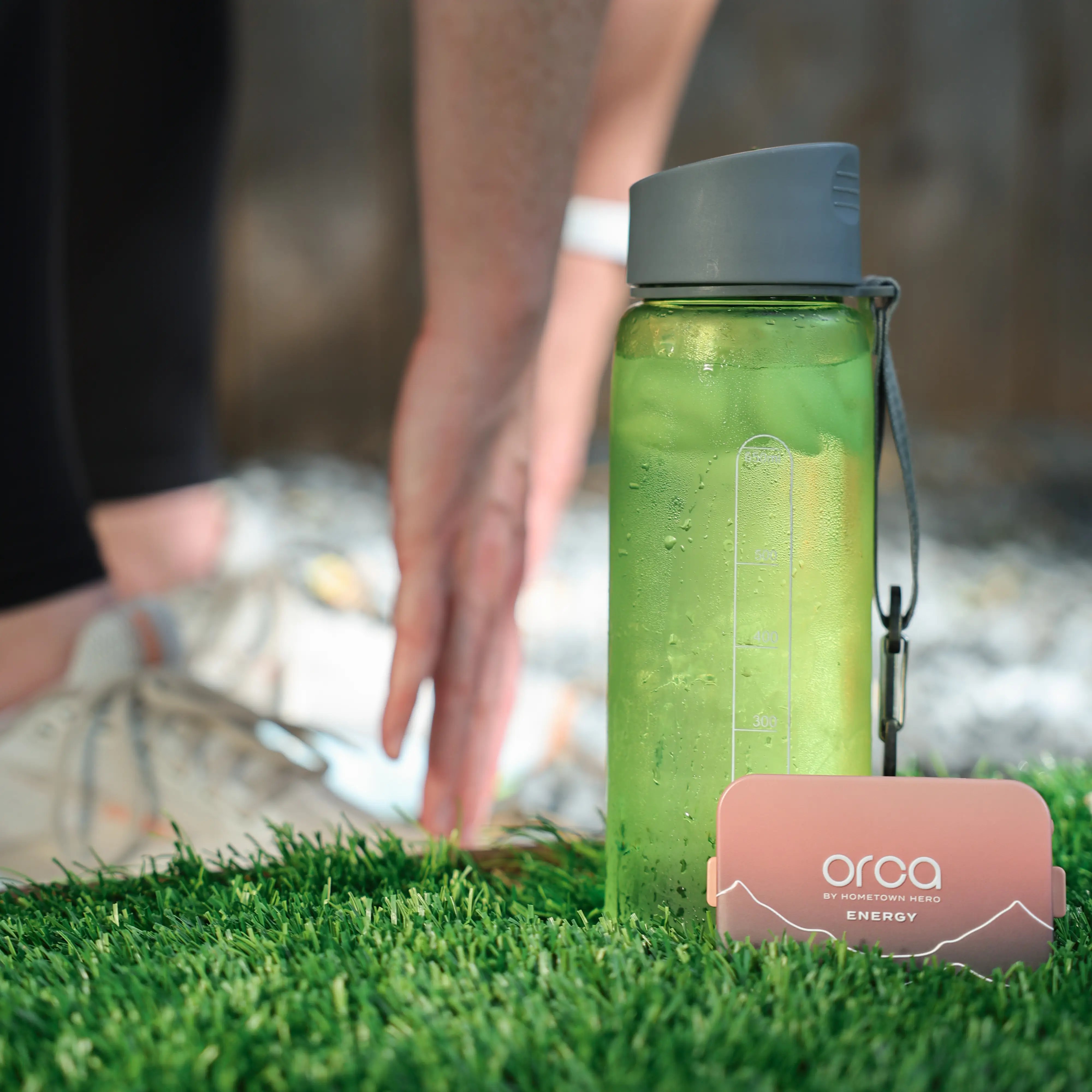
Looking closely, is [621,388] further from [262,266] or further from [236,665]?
[262,266]

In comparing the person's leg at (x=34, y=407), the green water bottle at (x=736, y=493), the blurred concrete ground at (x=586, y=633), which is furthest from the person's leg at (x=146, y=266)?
the green water bottle at (x=736, y=493)

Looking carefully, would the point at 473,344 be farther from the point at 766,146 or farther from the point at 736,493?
the point at 766,146

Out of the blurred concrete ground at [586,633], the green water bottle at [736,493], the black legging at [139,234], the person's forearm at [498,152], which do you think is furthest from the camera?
the black legging at [139,234]

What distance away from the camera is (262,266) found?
3.32 m

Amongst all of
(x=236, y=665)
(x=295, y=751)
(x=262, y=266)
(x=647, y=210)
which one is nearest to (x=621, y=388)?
(x=647, y=210)

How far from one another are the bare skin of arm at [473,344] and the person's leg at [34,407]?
45 centimetres

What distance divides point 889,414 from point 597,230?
69cm

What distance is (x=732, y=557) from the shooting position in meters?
0.56

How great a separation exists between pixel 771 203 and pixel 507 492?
34 centimetres

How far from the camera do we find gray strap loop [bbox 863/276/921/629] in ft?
1.96

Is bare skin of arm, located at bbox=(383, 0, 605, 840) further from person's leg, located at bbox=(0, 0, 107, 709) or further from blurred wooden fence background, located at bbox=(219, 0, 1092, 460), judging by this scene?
blurred wooden fence background, located at bbox=(219, 0, 1092, 460)

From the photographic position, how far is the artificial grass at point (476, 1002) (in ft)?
1.44

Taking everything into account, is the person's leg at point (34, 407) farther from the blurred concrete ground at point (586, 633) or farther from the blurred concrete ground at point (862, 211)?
the blurred concrete ground at point (862, 211)

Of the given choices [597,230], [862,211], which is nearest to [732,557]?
[597,230]
